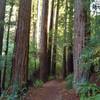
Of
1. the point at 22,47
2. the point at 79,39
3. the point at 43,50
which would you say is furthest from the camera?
the point at 43,50

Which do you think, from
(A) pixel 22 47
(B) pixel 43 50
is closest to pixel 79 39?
(A) pixel 22 47

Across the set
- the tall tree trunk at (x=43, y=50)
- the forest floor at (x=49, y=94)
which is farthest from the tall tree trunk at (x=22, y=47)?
the tall tree trunk at (x=43, y=50)

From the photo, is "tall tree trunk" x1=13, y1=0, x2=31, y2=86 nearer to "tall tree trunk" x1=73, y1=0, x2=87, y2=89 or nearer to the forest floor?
the forest floor

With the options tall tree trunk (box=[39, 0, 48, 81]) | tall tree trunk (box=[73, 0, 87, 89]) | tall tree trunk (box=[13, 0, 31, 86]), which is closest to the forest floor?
tall tree trunk (box=[73, 0, 87, 89])

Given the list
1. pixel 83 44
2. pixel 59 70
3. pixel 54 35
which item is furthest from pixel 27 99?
pixel 59 70

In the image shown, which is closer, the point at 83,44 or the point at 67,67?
the point at 83,44

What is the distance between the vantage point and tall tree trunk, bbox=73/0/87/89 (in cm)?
895

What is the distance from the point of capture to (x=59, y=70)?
21.8 meters

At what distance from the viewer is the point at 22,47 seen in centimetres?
1051

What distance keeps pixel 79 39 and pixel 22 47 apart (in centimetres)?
261

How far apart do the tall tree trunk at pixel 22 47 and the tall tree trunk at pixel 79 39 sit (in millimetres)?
2392

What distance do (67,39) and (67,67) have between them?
217cm

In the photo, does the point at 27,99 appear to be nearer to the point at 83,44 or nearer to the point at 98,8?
the point at 83,44

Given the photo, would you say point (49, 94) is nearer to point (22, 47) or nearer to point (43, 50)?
point (22, 47)
